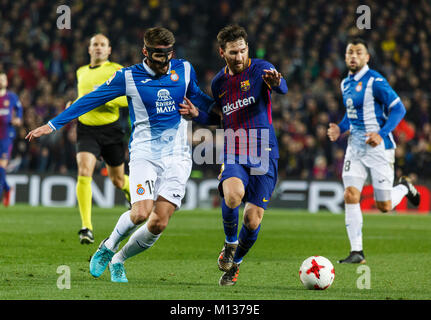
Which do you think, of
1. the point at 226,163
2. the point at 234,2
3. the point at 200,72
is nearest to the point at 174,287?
the point at 226,163

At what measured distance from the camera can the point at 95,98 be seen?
672 cm

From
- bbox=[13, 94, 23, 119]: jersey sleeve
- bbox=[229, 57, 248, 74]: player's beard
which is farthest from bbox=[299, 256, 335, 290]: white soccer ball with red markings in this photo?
bbox=[13, 94, 23, 119]: jersey sleeve

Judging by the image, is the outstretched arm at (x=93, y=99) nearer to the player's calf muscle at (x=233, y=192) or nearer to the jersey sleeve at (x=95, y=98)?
the jersey sleeve at (x=95, y=98)

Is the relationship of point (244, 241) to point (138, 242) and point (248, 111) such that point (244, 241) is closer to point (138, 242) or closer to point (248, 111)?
point (138, 242)

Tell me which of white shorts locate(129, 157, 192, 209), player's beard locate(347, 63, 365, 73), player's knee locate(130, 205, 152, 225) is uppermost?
player's beard locate(347, 63, 365, 73)

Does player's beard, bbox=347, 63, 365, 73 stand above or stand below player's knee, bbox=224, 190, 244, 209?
above

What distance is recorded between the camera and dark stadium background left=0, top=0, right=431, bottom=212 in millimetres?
18109

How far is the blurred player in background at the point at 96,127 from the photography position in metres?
9.87

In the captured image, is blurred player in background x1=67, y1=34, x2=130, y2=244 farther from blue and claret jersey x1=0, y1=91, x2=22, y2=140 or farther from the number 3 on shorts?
blue and claret jersey x1=0, y1=91, x2=22, y2=140

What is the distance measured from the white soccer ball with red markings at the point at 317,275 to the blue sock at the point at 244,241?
2.00 ft

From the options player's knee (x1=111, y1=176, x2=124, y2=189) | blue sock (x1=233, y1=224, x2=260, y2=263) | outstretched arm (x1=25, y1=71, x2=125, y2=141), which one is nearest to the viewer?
outstretched arm (x1=25, y1=71, x2=125, y2=141)

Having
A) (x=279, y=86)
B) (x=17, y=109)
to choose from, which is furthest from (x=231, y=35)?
(x=17, y=109)

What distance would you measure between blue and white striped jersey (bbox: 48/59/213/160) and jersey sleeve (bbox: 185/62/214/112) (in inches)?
5.4

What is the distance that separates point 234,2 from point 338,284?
675 inches
